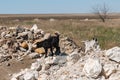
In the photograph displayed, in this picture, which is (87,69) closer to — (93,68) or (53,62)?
(93,68)

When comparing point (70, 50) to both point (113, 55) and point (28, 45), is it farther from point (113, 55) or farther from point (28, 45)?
point (113, 55)

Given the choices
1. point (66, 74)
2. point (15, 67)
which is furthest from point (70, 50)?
point (66, 74)

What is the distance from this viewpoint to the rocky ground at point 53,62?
1015cm

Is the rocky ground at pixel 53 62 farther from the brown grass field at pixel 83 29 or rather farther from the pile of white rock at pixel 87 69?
the brown grass field at pixel 83 29

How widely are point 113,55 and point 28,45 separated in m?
7.82

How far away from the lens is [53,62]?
41.7 feet

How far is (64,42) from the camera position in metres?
19.6

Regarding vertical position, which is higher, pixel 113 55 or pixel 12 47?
pixel 113 55

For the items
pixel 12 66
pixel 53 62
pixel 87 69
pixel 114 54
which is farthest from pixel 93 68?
pixel 12 66

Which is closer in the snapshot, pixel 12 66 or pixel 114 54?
pixel 114 54

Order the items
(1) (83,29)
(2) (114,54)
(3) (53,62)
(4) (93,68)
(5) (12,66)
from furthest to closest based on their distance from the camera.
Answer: (1) (83,29), (5) (12,66), (3) (53,62), (2) (114,54), (4) (93,68)

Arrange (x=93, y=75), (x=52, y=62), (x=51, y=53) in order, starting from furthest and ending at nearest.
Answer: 1. (x=51, y=53)
2. (x=52, y=62)
3. (x=93, y=75)

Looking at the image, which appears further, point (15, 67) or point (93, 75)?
point (15, 67)

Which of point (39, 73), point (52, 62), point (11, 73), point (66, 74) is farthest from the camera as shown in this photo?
point (11, 73)
